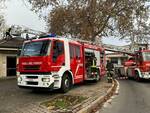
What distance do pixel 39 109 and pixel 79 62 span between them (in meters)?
7.99

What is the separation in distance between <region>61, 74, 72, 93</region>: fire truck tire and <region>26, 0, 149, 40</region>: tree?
20.1 metres

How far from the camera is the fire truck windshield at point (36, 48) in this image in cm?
1475

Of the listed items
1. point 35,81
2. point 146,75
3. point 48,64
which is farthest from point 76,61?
point 146,75

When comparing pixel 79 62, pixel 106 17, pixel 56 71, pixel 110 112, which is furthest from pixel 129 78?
pixel 110 112

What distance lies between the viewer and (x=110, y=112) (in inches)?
414

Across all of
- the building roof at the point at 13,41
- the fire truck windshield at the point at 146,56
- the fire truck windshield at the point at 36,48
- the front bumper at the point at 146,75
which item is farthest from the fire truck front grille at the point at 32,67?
the building roof at the point at 13,41

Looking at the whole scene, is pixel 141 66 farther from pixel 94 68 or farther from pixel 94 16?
pixel 94 16

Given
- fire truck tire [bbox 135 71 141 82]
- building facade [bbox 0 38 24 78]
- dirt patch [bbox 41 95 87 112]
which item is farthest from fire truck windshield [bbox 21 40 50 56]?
building facade [bbox 0 38 24 78]

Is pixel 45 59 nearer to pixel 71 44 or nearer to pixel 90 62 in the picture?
pixel 71 44

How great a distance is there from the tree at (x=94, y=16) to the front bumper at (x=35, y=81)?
21418 millimetres

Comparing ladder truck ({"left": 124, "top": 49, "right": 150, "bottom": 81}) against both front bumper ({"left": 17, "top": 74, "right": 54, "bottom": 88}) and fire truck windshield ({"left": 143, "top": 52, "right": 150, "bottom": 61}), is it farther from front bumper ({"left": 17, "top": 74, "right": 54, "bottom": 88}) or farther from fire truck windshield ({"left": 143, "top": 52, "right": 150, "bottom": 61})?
front bumper ({"left": 17, "top": 74, "right": 54, "bottom": 88})

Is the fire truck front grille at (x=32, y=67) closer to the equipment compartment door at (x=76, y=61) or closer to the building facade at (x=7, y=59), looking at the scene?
the equipment compartment door at (x=76, y=61)

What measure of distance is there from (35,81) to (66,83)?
183 centimetres

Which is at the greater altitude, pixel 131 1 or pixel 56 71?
pixel 131 1
